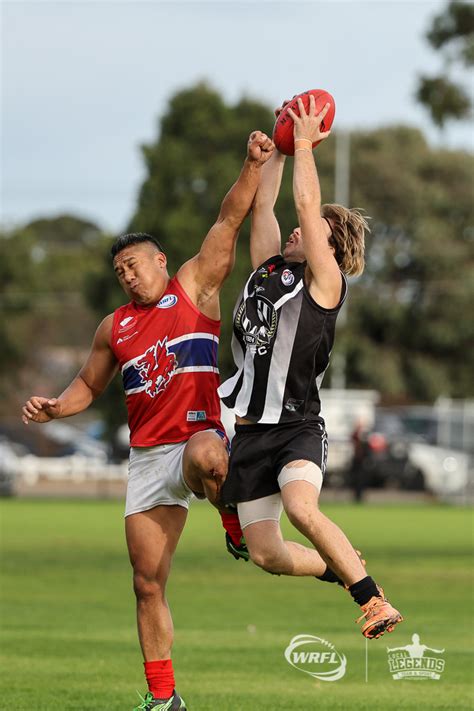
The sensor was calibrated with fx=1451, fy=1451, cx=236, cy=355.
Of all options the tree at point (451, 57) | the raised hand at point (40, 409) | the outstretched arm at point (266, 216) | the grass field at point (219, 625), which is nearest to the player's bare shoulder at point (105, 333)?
the raised hand at point (40, 409)

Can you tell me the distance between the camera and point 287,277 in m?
8.09

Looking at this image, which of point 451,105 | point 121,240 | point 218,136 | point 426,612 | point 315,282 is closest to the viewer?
point 315,282

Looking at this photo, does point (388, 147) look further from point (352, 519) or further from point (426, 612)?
point (426, 612)

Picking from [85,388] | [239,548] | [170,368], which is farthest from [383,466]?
[170,368]

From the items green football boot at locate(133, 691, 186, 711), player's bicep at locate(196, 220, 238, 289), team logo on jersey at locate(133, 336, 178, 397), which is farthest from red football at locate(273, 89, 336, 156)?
green football boot at locate(133, 691, 186, 711)

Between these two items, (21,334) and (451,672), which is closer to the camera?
(451,672)

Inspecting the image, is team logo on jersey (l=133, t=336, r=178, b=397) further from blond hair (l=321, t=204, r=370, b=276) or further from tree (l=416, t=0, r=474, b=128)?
tree (l=416, t=0, r=474, b=128)

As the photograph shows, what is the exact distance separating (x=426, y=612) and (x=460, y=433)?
30.9 meters

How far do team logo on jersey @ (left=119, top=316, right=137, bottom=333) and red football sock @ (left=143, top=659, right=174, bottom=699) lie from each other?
1.94m

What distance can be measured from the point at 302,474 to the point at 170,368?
3.82ft

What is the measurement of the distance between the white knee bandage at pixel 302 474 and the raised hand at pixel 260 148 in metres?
1.83

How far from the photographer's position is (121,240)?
28.1ft

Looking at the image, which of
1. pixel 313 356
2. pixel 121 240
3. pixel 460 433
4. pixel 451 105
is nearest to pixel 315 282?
pixel 313 356

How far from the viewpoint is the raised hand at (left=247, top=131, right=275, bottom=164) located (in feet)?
27.5
